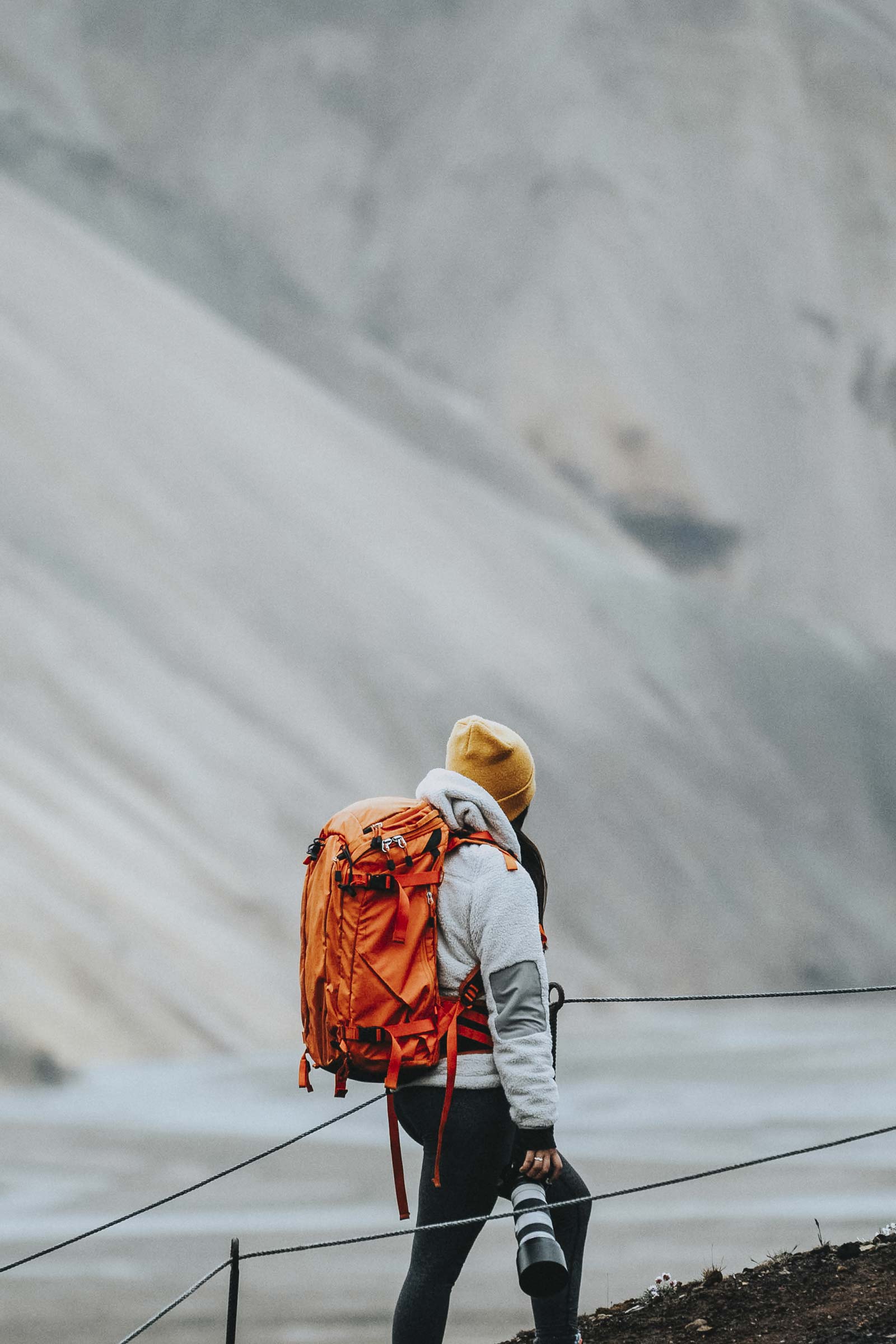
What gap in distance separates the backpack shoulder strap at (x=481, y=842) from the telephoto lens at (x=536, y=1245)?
53 cm

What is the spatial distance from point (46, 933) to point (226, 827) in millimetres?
4327

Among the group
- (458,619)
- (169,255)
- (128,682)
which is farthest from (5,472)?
(169,255)

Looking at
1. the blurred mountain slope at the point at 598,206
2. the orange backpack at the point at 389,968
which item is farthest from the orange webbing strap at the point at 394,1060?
the blurred mountain slope at the point at 598,206

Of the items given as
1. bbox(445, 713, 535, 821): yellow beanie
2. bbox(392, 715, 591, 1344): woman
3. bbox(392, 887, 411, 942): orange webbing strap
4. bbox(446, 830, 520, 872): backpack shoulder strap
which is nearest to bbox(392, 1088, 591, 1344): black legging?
bbox(392, 715, 591, 1344): woman

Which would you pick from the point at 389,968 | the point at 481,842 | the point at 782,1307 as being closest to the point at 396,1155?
the point at 389,968

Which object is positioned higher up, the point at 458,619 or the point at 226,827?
the point at 458,619

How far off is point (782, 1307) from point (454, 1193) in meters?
1.28

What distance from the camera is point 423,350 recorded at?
41.4 meters

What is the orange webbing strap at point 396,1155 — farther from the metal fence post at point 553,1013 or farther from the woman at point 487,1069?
the metal fence post at point 553,1013

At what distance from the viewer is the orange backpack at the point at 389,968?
118 inches

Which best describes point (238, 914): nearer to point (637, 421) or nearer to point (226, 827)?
point (226, 827)

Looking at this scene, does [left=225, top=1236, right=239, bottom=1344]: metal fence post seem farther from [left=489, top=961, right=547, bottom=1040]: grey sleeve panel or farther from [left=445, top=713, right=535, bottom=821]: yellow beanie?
[left=445, top=713, right=535, bottom=821]: yellow beanie

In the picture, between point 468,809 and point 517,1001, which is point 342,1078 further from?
point 468,809

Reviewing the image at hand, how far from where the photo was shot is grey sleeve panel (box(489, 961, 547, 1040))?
116 inches
